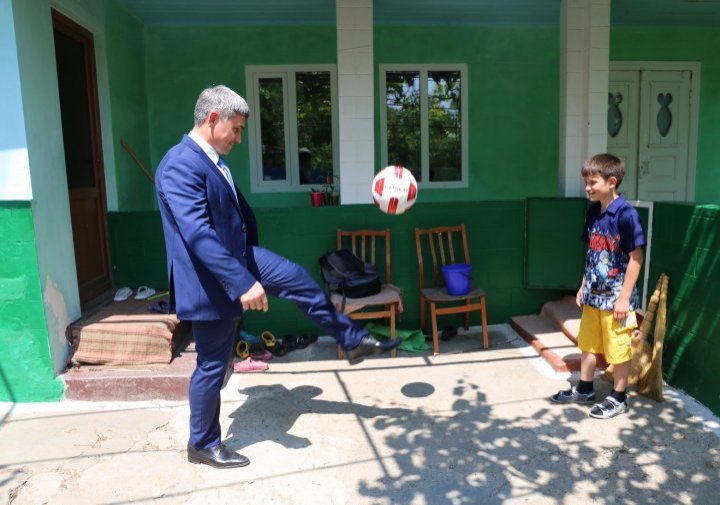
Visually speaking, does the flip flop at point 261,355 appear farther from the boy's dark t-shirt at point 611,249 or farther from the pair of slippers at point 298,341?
the boy's dark t-shirt at point 611,249

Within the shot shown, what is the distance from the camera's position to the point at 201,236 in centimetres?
254

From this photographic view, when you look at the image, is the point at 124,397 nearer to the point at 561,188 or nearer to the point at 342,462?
the point at 342,462

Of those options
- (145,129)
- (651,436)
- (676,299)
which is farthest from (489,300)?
(145,129)

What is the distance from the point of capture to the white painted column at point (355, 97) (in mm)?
4887

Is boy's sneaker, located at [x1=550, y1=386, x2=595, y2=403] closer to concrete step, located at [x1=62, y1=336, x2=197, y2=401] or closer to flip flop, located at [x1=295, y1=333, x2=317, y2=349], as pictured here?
flip flop, located at [x1=295, y1=333, x2=317, y2=349]

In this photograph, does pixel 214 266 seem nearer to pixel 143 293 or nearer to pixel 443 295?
pixel 443 295

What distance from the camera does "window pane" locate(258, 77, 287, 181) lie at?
691cm

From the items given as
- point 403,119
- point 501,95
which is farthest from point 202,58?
point 501,95

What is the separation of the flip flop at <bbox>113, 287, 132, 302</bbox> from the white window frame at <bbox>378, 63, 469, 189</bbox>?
354 centimetres

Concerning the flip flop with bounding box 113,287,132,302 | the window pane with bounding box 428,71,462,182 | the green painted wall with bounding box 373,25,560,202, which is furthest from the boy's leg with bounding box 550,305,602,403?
the window pane with bounding box 428,71,462,182

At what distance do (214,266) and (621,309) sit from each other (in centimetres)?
233

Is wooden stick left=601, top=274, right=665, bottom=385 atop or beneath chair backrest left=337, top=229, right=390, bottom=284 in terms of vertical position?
beneath

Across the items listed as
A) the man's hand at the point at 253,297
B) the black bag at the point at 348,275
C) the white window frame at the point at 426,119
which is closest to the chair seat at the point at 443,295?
the black bag at the point at 348,275

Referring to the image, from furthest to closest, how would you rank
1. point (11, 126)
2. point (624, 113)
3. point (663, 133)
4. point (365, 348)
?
point (663, 133) < point (624, 113) < point (11, 126) < point (365, 348)
